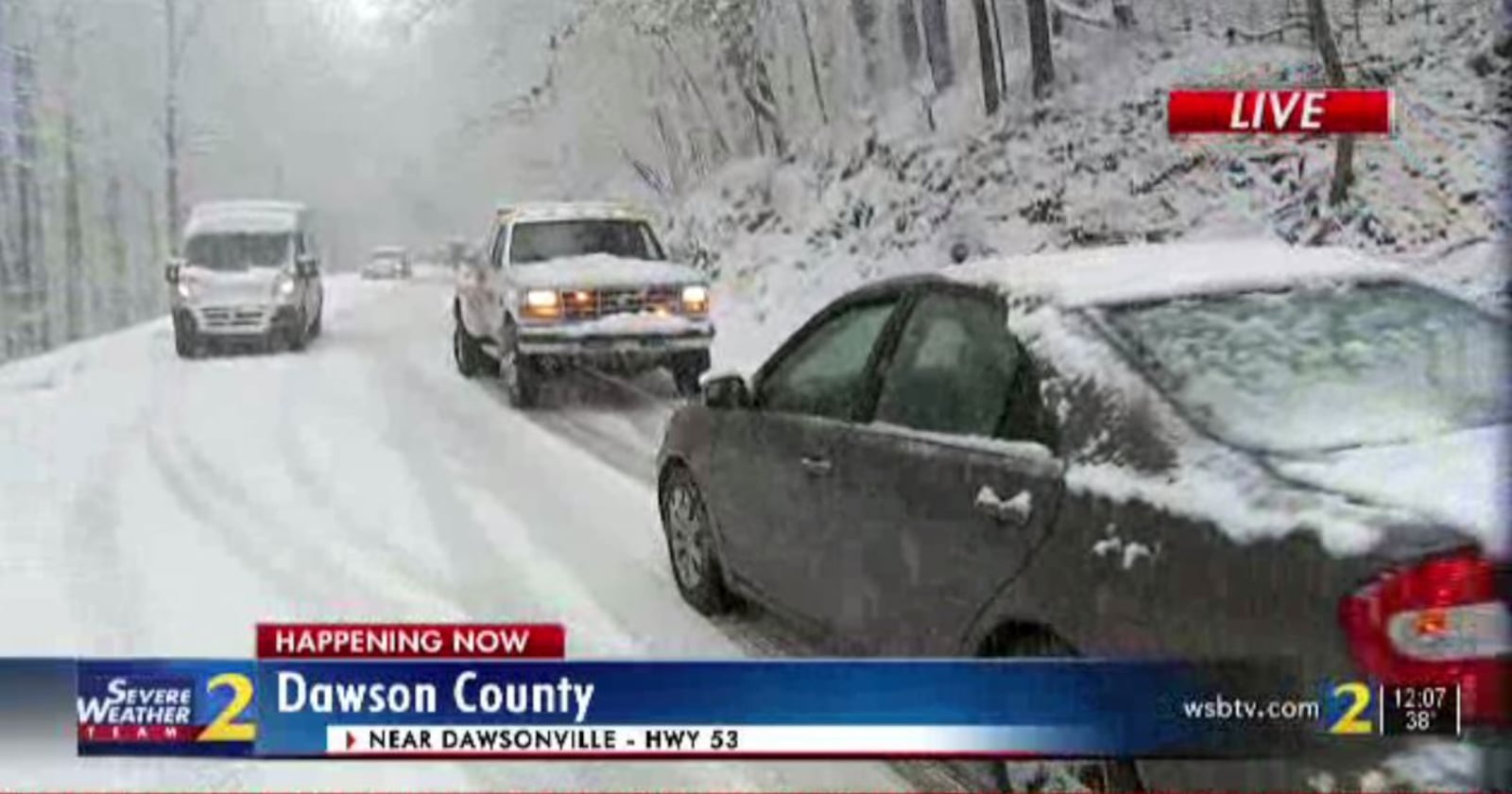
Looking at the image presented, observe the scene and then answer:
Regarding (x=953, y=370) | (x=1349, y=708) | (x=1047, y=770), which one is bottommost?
(x=1047, y=770)

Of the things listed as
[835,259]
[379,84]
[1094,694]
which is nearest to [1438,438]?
[1094,694]

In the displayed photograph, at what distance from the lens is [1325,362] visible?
288 centimetres

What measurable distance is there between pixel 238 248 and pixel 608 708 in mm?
6003

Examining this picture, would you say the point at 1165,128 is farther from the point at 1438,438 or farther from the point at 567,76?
the point at 567,76

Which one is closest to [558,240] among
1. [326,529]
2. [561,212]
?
[561,212]

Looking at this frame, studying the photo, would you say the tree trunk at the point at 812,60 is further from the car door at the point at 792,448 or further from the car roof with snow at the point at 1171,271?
the car roof with snow at the point at 1171,271

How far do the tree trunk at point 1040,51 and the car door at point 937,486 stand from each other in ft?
4.55

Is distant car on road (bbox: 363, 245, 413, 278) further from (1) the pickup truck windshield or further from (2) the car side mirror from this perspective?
(2) the car side mirror

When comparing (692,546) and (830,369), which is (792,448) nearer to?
(830,369)

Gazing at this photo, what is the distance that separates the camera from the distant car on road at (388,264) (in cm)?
687

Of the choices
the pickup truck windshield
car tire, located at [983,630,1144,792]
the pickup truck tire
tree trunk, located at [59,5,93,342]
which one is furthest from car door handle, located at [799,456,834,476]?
the pickup truck tire

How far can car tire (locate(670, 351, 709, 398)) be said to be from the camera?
9883 millimetres

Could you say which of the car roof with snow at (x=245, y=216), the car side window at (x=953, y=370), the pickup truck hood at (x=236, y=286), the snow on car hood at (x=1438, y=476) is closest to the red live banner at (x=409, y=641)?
the car side window at (x=953, y=370)

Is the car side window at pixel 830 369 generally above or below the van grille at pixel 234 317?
below
